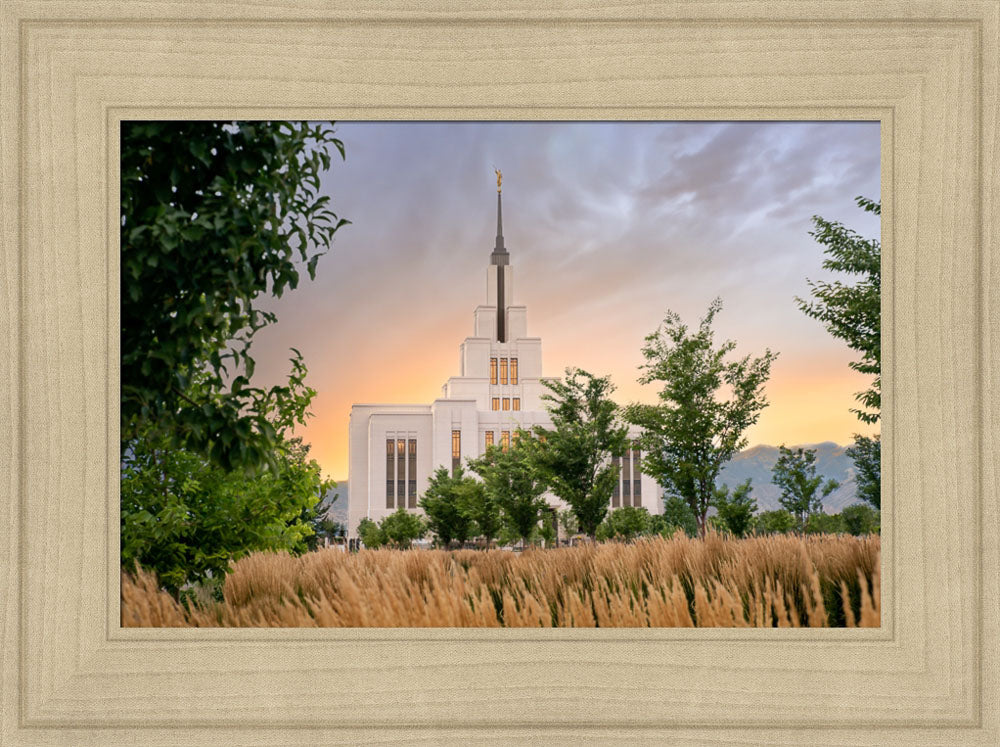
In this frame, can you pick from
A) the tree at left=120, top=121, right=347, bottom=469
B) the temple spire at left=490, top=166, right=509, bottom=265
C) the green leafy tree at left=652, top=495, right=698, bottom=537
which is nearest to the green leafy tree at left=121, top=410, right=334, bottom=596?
the tree at left=120, top=121, right=347, bottom=469

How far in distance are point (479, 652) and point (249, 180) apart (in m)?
→ 2.61

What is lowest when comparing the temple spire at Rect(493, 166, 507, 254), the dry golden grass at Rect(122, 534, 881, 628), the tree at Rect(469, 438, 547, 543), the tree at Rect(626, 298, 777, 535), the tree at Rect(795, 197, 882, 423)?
the dry golden grass at Rect(122, 534, 881, 628)

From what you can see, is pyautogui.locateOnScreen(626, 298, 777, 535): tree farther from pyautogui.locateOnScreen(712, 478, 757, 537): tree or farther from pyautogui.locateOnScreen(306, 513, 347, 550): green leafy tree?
pyautogui.locateOnScreen(306, 513, 347, 550): green leafy tree

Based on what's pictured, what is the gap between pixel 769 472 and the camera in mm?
3514

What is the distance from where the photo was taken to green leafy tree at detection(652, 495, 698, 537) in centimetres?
355

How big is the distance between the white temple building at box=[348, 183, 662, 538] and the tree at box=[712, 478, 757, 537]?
12.8 inches

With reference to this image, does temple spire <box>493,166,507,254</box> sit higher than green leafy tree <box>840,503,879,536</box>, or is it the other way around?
temple spire <box>493,166,507,254</box>

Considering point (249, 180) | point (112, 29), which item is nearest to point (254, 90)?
point (249, 180)

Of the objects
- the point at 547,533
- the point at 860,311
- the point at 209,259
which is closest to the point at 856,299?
the point at 860,311

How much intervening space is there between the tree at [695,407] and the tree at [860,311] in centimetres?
37

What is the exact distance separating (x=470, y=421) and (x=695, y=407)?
1215 mm

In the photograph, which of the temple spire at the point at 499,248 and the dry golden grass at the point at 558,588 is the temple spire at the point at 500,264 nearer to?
the temple spire at the point at 499,248

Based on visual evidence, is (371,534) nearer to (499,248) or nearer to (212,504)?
(212,504)

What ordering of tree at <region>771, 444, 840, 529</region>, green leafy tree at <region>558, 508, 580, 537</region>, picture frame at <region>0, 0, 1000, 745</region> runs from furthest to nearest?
green leafy tree at <region>558, 508, 580, 537</region> → tree at <region>771, 444, 840, 529</region> → picture frame at <region>0, 0, 1000, 745</region>
